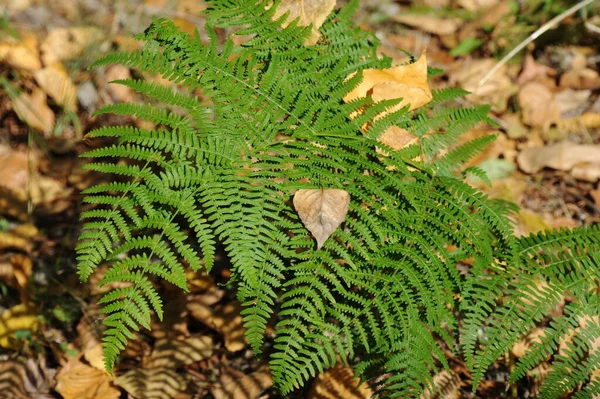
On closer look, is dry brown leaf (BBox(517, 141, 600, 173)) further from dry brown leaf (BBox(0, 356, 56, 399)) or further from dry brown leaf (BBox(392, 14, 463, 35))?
dry brown leaf (BBox(0, 356, 56, 399))

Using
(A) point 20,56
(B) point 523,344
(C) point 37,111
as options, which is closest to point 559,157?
(B) point 523,344

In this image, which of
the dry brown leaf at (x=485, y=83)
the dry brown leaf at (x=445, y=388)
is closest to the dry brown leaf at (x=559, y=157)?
the dry brown leaf at (x=485, y=83)

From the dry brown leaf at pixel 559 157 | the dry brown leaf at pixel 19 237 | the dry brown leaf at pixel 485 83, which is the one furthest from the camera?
the dry brown leaf at pixel 485 83

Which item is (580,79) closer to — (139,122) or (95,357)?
(139,122)

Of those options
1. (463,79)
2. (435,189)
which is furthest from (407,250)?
(463,79)

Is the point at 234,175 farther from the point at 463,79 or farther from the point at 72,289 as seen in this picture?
the point at 463,79

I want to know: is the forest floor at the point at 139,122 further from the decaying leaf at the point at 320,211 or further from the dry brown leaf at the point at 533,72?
the decaying leaf at the point at 320,211
